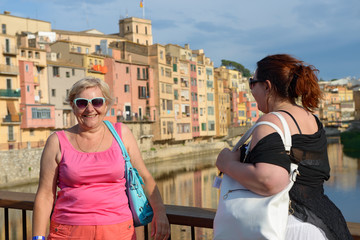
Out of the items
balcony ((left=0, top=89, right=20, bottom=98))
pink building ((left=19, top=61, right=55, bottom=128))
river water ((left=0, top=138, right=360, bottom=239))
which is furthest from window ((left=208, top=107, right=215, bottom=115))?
balcony ((left=0, top=89, right=20, bottom=98))

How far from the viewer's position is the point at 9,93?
31312 mm

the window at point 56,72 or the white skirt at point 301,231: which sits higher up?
the window at point 56,72

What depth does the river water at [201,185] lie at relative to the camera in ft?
70.6

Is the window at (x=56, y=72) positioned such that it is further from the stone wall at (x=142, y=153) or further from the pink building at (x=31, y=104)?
the stone wall at (x=142, y=153)

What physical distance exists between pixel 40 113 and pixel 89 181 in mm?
31736

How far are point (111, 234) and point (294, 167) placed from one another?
3.74ft

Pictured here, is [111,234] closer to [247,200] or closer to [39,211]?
[39,211]

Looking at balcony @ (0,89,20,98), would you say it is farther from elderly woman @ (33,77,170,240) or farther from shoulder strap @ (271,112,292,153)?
shoulder strap @ (271,112,292,153)

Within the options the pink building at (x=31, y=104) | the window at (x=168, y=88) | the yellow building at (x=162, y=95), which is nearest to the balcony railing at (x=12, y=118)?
the pink building at (x=31, y=104)

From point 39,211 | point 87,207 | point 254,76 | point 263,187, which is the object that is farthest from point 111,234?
point 254,76

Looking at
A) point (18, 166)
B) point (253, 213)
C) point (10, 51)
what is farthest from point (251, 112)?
point (253, 213)

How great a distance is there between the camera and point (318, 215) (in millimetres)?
2064

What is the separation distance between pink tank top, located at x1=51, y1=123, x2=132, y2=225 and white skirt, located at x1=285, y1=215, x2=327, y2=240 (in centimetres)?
101

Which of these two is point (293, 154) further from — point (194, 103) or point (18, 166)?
point (194, 103)
